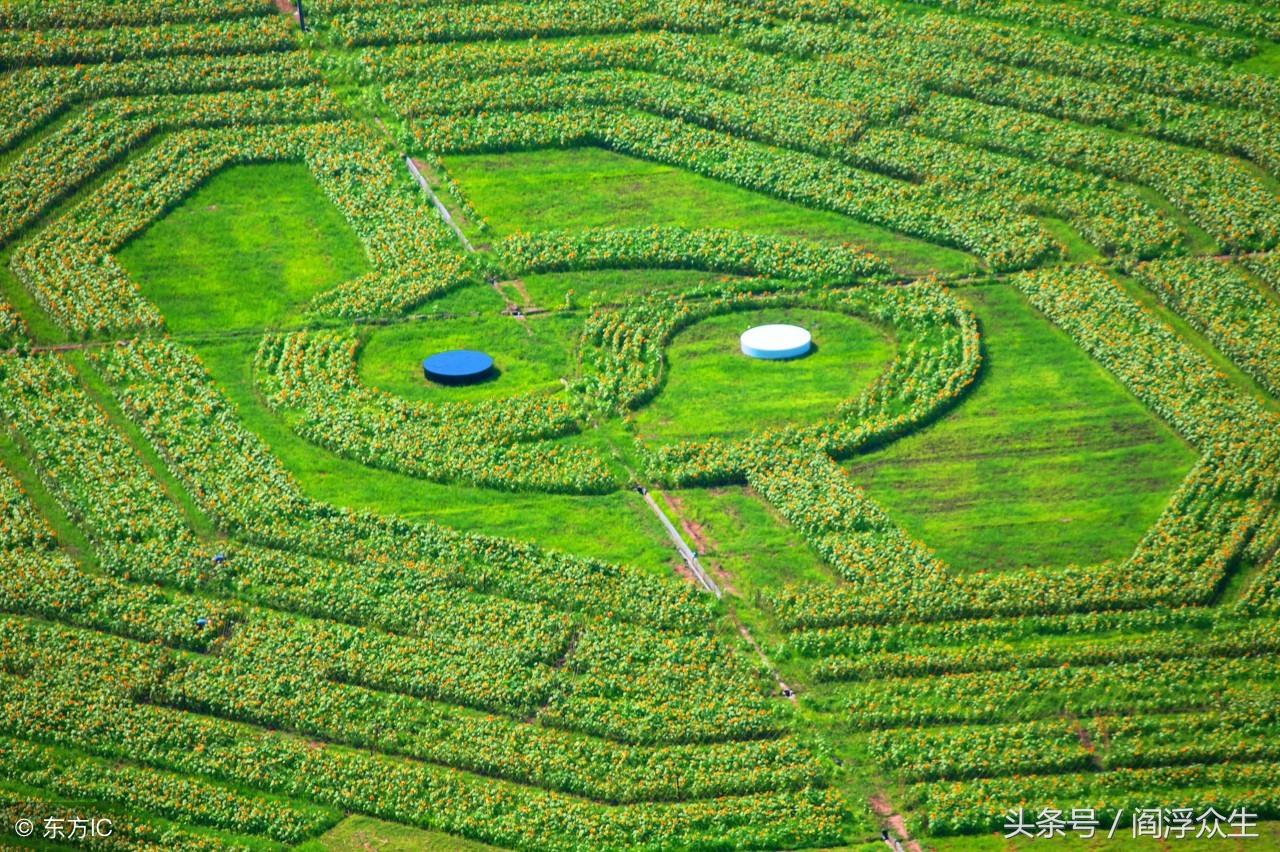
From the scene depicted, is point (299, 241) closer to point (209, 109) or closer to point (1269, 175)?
point (209, 109)

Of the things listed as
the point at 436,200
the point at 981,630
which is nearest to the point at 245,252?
the point at 436,200

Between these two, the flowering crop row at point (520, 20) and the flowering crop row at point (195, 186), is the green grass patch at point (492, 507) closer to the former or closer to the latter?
the flowering crop row at point (195, 186)

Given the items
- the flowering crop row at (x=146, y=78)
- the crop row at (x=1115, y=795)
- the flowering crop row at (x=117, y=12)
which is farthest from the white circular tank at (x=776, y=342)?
the flowering crop row at (x=117, y=12)

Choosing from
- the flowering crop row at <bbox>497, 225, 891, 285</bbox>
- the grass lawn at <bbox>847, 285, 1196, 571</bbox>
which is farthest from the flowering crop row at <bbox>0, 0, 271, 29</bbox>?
the grass lawn at <bbox>847, 285, 1196, 571</bbox>

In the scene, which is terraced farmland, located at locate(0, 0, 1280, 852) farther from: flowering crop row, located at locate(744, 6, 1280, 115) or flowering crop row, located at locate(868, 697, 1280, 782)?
flowering crop row, located at locate(744, 6, 1280, 115)

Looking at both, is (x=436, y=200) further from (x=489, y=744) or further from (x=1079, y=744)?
(x=1079, y=744)

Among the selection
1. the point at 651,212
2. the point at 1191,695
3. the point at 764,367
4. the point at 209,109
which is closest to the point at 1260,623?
the point at 1191,695
